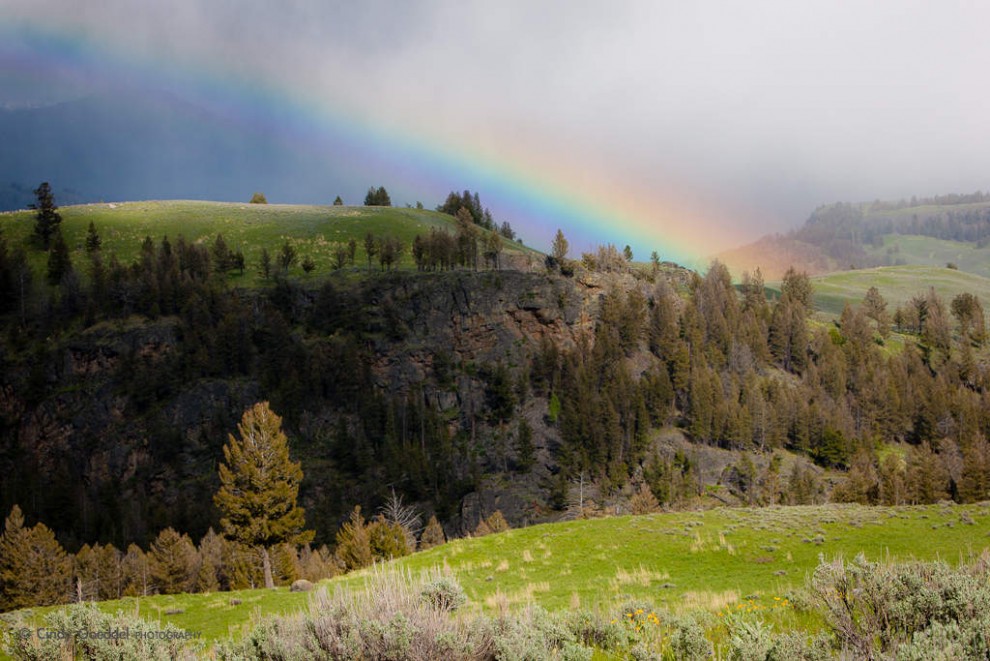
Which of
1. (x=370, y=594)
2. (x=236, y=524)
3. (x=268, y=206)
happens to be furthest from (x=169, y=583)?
(x=268, y=206)

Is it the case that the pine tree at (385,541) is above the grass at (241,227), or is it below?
below

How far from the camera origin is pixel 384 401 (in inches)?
4272

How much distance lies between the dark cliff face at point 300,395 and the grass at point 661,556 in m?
61.2

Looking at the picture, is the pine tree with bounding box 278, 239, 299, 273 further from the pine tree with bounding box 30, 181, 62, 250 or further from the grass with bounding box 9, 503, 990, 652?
the grass with bounding box 9, 503, 990, 652

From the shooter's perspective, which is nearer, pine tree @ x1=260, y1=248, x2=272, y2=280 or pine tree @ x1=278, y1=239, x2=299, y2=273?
pine tree @ x1=260, y1=248, x2=272, y2=280

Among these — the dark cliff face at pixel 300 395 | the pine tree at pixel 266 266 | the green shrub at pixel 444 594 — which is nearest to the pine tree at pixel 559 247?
the dark cliff face at pixel 300 395

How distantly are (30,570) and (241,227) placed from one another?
122906mm

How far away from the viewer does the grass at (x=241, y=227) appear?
141500 millimetres

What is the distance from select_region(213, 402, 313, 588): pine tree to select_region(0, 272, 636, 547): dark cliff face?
2046 inches

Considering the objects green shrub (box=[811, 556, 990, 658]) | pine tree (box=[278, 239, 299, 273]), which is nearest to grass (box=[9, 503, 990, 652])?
green shrub (box=[811, 556, 990, 658])

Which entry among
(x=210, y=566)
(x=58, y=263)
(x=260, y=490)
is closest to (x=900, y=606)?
(x=260, y=490)

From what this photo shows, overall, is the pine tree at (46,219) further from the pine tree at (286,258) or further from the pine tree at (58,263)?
the pine tree at (286,258)

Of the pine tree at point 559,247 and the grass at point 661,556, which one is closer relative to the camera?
the grass at point 661,556

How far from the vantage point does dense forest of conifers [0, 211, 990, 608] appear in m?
91.0
